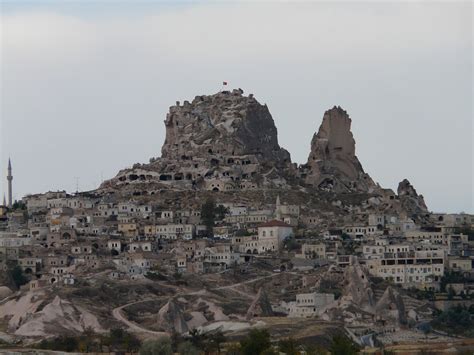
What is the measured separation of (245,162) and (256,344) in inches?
2192

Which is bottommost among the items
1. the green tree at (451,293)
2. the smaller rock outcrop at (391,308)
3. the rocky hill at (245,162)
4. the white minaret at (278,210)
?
the smaller rock outcrop at (391,308)

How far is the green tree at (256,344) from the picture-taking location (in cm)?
11481

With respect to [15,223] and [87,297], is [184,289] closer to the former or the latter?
[87,297]

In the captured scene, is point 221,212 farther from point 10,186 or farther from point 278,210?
point 10,186

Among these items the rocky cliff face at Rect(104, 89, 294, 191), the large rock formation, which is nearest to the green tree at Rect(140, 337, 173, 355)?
the rocky cliff face at Rect(104, 89, 294, 191)

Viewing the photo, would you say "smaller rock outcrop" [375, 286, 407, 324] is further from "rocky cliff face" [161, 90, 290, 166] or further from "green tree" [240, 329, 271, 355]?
"rocky cliff face" [161, 90, 290, 166]

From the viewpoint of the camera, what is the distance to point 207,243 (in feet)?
490

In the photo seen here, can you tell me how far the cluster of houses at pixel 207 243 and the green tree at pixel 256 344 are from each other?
17330 millimetres

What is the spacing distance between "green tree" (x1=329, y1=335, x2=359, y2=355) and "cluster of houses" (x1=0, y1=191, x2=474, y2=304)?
62.9 feet

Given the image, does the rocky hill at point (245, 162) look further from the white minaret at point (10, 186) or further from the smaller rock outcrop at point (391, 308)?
the smaller rock outcrop at point (391, 308)

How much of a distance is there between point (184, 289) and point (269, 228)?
13.9 metres

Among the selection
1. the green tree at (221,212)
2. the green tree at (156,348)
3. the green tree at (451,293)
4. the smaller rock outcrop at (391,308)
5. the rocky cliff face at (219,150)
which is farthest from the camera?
the rocky cliff face at (219,150)

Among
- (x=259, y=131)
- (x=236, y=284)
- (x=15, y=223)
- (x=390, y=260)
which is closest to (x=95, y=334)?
(x=236, y=284)

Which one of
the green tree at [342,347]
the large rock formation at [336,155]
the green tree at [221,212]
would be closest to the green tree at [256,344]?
the green tree at [342,347]
